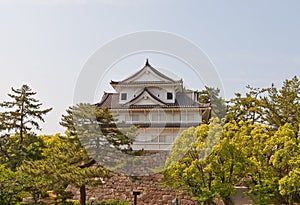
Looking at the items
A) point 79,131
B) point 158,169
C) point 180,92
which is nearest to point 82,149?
point 79,131

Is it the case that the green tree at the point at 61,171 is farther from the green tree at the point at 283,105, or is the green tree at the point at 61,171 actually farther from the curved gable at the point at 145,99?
the green tree at the point at 283,105

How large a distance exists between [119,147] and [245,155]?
4153mm

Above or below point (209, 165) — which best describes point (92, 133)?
above

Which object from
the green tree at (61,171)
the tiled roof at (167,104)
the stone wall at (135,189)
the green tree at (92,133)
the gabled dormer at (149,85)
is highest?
the gabled dormer at (149,85)

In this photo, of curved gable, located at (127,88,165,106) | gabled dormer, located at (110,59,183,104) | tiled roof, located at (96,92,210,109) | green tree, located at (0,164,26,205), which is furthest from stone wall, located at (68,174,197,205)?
gabled dormer, located at (110,59,183,104)

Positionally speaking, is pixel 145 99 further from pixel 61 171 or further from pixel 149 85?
pixel 61 171

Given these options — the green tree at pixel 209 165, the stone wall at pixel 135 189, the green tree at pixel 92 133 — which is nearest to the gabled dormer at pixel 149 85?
the stone wall at pixel 135 189

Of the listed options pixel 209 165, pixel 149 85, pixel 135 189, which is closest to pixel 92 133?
pixel 209 165

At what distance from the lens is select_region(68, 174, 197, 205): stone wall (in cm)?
1459

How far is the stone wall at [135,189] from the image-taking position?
14.6 m

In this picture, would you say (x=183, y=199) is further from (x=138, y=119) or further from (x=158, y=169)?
(x=138, y=119)

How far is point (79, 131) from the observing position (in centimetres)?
1158

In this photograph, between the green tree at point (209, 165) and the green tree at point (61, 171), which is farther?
the green tree at point (61, 171)

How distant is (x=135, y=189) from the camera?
49.1 ft
